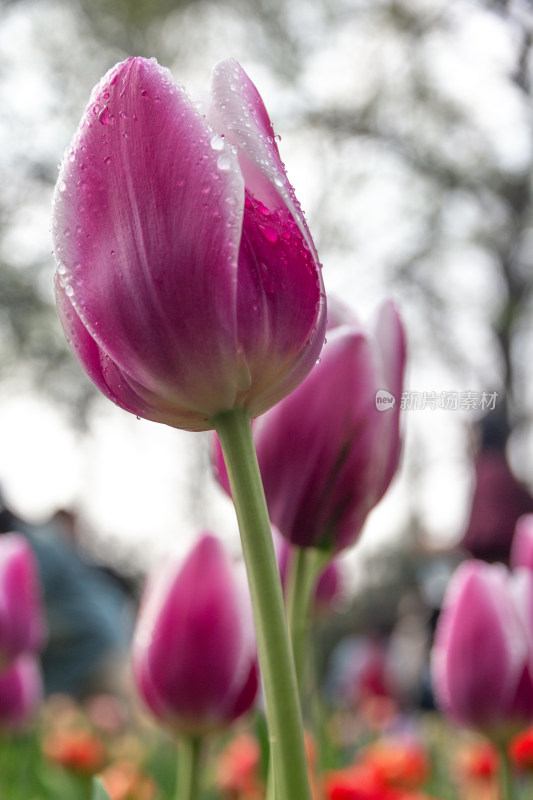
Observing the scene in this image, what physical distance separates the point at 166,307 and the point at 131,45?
266 inches

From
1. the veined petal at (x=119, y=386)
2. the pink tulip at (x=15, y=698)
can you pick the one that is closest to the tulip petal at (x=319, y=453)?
the veined petal at (x=119, y=386)

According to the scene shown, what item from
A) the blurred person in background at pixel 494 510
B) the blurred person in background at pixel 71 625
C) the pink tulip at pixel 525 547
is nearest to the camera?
the pink tulip at pixel 525 547

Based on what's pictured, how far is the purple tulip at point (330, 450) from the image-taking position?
411mm

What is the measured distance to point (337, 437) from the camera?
42 centimetres

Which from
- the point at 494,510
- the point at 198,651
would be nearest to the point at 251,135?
the point at 198,651

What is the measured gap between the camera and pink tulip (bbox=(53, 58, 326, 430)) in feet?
0.88

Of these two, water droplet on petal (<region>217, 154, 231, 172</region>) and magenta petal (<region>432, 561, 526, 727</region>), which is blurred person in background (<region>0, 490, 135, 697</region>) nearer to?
magenta petal (<region>432, 561, 526, 727</region>)

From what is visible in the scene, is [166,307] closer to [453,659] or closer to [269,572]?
[269,572]

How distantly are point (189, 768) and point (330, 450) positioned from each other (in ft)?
0.77

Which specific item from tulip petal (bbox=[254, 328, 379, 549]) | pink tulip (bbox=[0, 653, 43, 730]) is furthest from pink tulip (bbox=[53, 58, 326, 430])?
pink tulip (bbox=[0, 653, 43, 730])

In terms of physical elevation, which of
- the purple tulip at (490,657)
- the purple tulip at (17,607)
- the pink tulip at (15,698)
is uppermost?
the purple tulip at (490,657)

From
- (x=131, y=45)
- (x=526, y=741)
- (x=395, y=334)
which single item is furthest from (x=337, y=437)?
(x=131, y=45)

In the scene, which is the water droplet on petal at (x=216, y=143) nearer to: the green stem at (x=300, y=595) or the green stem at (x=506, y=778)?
the green stem at (x=300, y=595)

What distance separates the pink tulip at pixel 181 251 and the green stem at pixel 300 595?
0.14m
